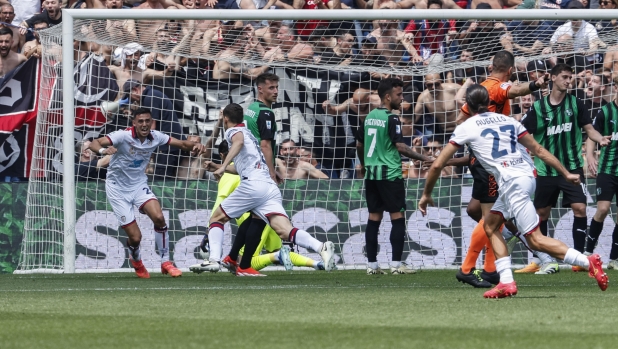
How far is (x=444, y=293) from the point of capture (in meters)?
9.17

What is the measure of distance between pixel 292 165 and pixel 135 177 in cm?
274

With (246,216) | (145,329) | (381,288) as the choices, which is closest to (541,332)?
(145,329)

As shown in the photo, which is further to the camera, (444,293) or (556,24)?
(556,24)

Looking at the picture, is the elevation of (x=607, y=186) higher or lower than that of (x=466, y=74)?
lower

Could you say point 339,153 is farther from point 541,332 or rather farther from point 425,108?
point 541,332

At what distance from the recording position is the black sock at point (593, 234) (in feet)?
43.3

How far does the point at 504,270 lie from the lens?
8.56m

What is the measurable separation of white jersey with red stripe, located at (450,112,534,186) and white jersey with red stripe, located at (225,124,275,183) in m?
3.60

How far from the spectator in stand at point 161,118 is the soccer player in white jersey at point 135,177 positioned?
1848 mm

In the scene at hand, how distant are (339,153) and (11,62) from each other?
4.86 m

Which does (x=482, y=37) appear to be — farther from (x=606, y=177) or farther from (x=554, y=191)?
(x=554, y=191)

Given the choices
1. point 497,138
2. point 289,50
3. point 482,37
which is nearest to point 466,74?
point 482,37

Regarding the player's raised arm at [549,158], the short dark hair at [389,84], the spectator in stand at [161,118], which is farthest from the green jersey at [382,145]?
the player's raised arm at [549,158]

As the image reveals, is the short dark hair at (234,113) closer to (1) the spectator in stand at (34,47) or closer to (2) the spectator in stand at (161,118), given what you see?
(2) the spectator in stand at (161,118)
